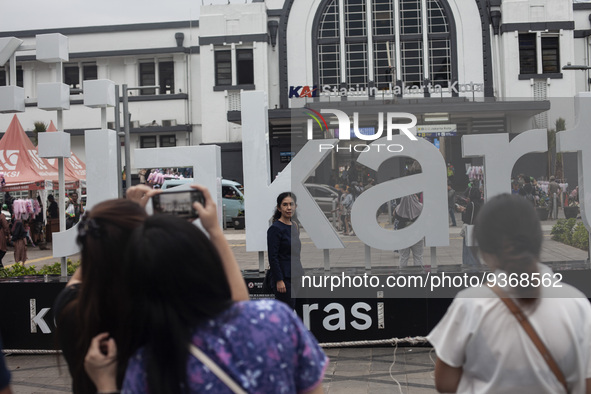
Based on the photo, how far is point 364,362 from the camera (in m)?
6.93

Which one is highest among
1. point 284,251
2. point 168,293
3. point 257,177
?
point 257,177

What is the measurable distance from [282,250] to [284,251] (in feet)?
0.08

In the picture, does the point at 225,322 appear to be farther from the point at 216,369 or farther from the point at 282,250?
the point at 282,250

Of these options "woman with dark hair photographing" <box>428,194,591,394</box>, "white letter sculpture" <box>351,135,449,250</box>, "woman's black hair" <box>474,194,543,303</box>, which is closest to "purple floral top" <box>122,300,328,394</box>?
"woman with dark hair photographing" <box>428,194,591,394</box>

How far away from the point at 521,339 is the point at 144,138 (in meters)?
34.7

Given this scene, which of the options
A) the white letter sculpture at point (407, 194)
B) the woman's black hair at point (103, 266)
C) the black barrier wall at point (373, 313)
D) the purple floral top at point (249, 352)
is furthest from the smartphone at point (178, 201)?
the black barrier wall at point (373, 313)

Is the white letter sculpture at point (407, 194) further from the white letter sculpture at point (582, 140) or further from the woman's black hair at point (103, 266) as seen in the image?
the woman's black hair at point (103, 266)

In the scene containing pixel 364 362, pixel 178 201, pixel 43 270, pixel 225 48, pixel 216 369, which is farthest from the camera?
pixel 225 48

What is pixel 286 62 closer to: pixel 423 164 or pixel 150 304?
pixel 423 164

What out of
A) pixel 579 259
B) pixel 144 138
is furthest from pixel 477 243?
pixel 144 138

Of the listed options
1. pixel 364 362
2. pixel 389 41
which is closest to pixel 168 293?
pixel 364 362

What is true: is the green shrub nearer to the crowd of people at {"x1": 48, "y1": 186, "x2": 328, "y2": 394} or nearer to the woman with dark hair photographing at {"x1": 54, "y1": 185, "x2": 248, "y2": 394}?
the woman with dark hair photographing at {"x1": 54, "y1": 185, "x2": 248, "y2": 394}

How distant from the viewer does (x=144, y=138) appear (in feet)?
116

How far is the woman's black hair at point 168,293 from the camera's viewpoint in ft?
5.73
